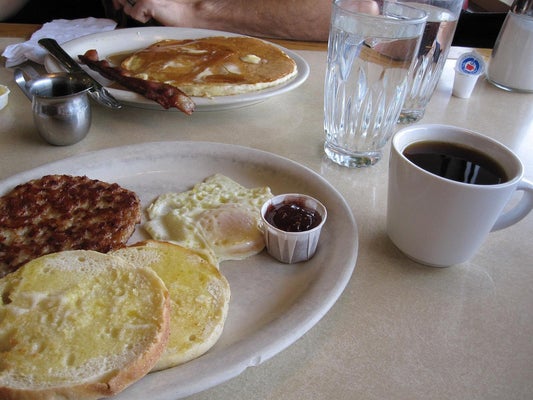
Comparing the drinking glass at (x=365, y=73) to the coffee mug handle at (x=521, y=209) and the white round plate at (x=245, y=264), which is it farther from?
the coffee mug handle at (x=521, y=209)

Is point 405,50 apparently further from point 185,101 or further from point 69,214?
point 69,214

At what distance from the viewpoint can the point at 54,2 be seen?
12.2 feet

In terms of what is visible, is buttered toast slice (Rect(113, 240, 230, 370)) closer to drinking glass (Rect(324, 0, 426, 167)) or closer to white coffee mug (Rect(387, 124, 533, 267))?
white coffee mug (Rect(387, 124, 533, 267))

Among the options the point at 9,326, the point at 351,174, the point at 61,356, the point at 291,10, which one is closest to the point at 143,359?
the point at 61,356

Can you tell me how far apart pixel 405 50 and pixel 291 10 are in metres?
1.74

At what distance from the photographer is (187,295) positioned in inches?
37.9

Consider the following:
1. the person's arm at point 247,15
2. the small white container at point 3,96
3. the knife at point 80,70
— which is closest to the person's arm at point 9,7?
the person's arm at point 247,15

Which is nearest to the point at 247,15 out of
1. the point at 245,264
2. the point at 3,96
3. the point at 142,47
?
the point at 142,47

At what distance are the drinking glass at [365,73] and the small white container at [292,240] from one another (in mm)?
419

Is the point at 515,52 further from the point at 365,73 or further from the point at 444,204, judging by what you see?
the point at 444,204

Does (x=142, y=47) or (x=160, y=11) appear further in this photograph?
(x=160, y=11)

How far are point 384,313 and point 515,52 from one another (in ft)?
5.22

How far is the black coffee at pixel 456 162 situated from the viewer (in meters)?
1.05

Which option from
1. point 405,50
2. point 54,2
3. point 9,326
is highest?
point 405,50
